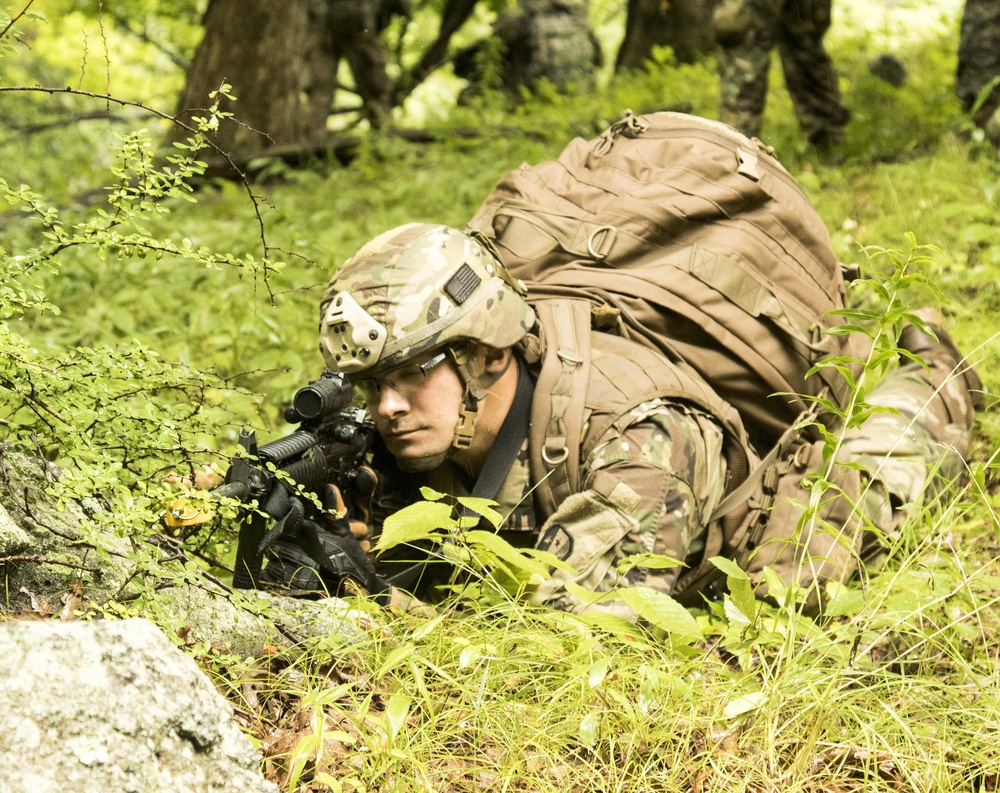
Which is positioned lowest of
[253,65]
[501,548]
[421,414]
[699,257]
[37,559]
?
[421,414]

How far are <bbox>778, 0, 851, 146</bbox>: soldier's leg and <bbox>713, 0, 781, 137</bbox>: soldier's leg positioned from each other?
0.49 ft

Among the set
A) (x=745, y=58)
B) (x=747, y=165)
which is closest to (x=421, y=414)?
(x=747, y=165)

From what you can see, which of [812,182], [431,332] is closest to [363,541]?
[431,332]

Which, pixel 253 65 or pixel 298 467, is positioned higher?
pixel 253 65

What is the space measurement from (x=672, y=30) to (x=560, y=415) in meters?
12.1

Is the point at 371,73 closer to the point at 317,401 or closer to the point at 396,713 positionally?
the point at 317,401

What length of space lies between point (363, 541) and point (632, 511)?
0.95 m

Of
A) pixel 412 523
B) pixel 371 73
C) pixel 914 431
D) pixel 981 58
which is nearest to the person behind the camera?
pixel 412 523

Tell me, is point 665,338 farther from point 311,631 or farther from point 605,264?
point 311,631

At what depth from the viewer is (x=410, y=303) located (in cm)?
341

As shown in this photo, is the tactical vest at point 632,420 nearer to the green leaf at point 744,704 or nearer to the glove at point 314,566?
the glove at point 314,566

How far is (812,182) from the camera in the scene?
23.3 feet

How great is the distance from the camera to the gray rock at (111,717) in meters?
1.65

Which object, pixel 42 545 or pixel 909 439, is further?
pixel 909 439
